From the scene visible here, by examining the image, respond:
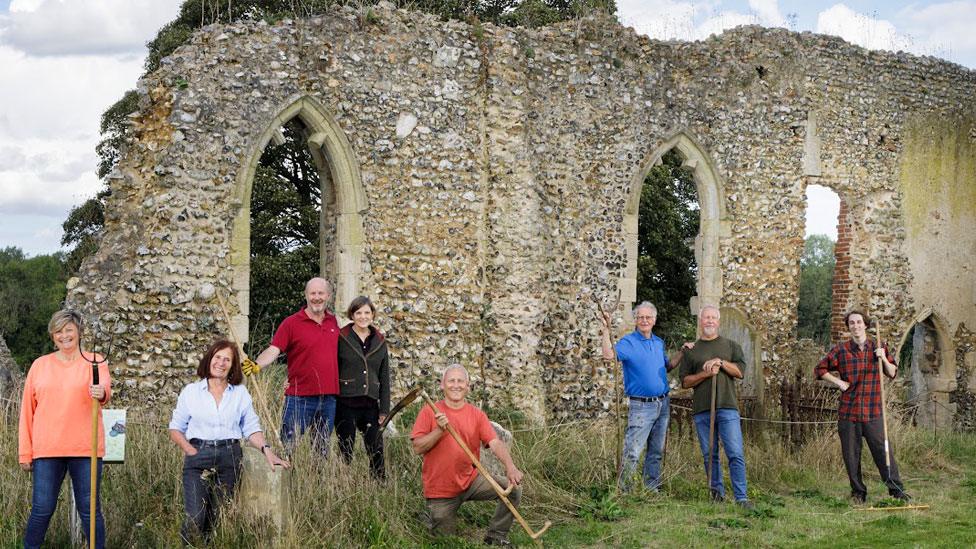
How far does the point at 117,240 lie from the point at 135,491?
12.0ft

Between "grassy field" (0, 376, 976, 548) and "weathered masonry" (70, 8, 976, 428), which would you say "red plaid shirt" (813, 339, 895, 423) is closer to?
"grassy field" (0, 376, 976, 548)

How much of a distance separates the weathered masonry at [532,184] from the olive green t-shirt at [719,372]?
332cm

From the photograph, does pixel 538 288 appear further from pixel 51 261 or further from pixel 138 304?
pixel 51 261

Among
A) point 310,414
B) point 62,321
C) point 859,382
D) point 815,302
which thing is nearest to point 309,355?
point 310,414

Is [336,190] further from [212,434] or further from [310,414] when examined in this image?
[212,434]

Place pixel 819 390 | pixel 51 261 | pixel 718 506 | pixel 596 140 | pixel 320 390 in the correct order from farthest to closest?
pixel 51 261 < pixel 596 140 < pixel 819 390 < pixel 718 506 < pixel 320 390

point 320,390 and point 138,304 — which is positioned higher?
point 138,304

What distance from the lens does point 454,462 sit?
23.6ft

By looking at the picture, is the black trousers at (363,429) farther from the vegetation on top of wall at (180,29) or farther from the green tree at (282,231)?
the vegetation on top of wall at (180,29)

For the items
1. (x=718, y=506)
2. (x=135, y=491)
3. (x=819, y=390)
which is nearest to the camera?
(x=135, y=491)

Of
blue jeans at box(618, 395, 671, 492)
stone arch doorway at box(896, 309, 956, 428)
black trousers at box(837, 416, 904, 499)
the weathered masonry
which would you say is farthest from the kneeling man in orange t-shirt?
stone arch doorway at box(896, 309, 956, 428)

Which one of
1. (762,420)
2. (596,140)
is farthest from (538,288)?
(762,420)

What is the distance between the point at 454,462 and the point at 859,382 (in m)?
4.09

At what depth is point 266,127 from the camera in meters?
10.9
